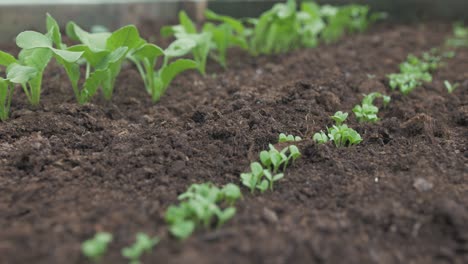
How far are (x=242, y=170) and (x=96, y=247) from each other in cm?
71

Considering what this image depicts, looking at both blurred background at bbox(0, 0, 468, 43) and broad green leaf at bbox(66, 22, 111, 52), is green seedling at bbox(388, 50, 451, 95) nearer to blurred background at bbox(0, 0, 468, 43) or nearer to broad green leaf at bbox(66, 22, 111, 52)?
blurred background at bbox(0, 0, 468, 43)

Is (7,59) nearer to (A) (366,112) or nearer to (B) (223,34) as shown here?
(B) (223,34)

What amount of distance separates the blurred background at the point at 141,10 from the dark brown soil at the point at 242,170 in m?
0.95

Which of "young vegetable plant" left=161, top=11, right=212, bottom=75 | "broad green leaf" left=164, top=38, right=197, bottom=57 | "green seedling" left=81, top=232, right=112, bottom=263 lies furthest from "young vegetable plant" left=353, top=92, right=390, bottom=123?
"green seedling" left=81, top=232, right=112, bottom=263

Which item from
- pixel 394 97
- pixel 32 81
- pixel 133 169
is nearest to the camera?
pixel 133 169

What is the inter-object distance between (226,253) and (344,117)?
998mm

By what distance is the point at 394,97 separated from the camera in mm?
2586

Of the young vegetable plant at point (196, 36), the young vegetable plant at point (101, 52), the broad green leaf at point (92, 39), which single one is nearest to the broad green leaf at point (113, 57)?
the young vegetable plant at point (101, 52)

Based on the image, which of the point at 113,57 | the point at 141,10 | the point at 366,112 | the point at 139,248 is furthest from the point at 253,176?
the point at 141,10

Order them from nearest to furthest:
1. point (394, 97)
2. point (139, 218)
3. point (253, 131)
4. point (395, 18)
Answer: point (139, 218), point (253, 131), point (394, 97), point (395, 18)

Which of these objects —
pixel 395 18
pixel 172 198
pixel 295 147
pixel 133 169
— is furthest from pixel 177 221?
pixel 395 18

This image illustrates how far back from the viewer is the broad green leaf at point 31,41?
2018 millimetres

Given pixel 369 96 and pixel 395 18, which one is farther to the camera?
pixel 395 18

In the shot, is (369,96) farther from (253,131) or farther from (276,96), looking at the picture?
(253,131)
